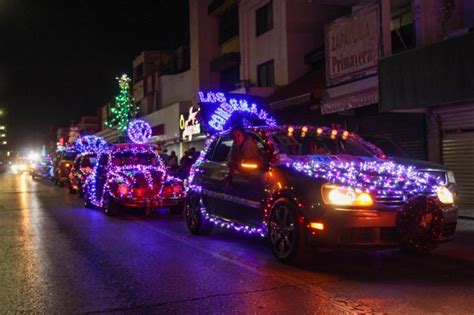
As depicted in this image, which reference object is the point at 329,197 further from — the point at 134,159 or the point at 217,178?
the point at 134,159

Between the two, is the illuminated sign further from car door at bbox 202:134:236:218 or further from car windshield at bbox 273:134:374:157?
car windshield at bbox 273:134:374:157

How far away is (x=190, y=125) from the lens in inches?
1187

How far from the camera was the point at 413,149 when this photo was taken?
1644cm

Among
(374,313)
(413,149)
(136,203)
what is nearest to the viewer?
(374,313)

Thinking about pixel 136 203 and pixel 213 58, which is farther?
pixel 213 58

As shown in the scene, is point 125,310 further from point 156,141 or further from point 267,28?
point 156,141

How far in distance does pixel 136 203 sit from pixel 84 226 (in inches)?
63.1

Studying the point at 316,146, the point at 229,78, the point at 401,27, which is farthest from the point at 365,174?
the point at 229,78

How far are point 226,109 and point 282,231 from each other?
13.6 m

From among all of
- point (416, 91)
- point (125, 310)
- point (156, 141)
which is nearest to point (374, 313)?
point (125, 310)

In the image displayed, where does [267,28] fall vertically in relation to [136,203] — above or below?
above

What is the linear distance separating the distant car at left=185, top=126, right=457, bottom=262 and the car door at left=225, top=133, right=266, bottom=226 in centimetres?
1

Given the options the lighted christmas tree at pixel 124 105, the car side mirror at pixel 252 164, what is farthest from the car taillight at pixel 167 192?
the lighted christmas tree at pixel 124 105

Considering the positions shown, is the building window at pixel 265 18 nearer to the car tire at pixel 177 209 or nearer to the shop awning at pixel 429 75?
the shop awning at pixel 429 75
